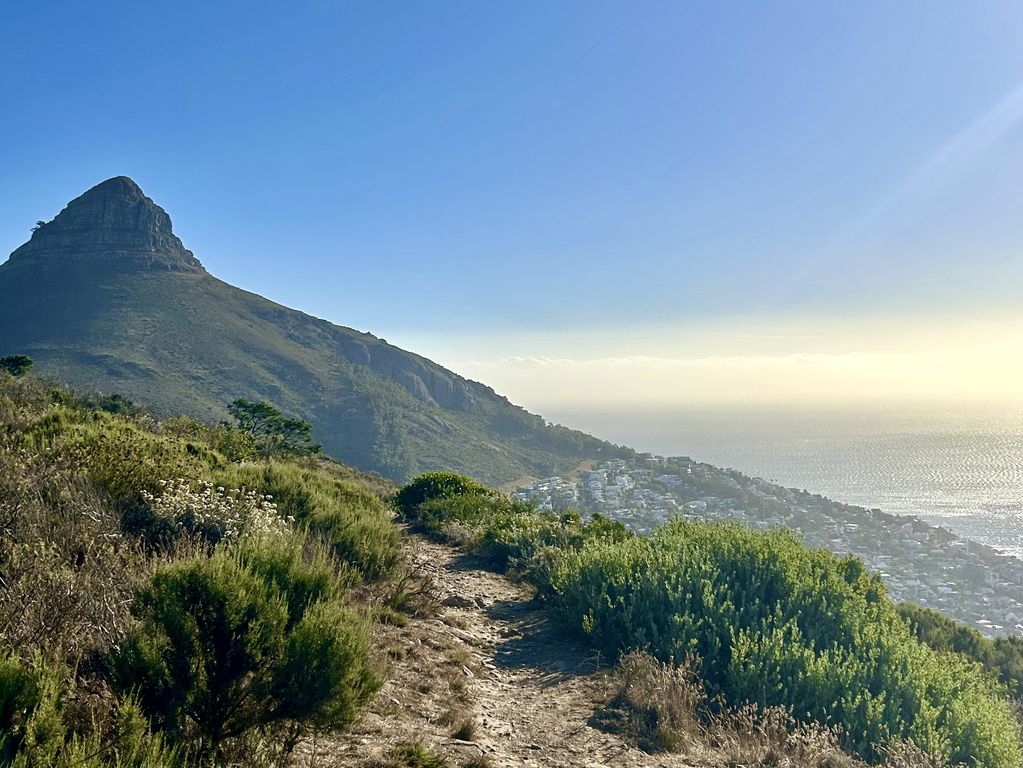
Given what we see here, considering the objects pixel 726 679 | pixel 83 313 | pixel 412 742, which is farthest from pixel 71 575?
pixel 83 313

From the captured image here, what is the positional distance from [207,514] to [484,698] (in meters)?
3.23

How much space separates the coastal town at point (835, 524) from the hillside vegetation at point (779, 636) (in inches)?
454

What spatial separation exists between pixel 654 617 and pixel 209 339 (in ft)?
267

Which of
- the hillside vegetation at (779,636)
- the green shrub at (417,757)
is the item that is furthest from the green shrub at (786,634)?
the green shrub at (417,757)

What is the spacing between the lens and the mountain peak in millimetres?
93062

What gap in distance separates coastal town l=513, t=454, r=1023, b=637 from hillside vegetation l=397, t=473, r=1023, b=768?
11543 millimetres

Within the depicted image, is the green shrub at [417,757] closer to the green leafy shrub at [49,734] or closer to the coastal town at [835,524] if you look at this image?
the green leafy shrub at [49,734]

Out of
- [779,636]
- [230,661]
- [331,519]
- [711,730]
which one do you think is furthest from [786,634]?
[331,519]

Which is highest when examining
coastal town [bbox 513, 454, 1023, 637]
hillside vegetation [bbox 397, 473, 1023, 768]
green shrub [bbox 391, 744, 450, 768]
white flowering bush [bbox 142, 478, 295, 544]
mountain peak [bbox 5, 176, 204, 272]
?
mountain peak [bbox 5, 176, 204, 272]

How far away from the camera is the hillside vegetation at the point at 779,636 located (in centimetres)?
502

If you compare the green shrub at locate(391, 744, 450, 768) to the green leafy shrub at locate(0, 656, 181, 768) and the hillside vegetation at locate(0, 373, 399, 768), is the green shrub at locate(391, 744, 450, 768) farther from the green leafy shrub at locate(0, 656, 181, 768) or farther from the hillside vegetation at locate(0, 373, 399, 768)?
the green leafy shrub at locate(0, 656, 181, 768)

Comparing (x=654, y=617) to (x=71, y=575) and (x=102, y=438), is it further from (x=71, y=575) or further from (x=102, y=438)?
(x=102, y=438)

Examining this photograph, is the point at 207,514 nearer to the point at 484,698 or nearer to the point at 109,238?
the point at 484,698

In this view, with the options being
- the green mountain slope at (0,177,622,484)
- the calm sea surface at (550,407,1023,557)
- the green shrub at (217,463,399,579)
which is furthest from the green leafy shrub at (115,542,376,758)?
the calm sea surface at (550,407,1023,557)
